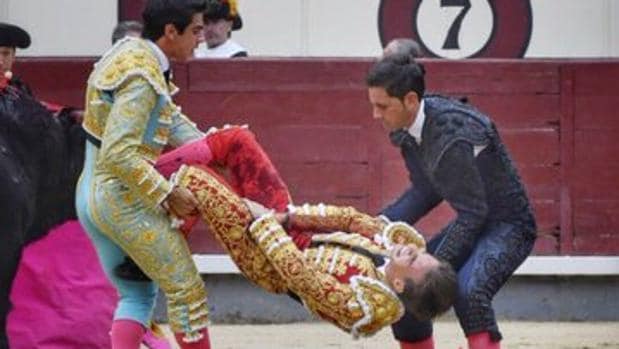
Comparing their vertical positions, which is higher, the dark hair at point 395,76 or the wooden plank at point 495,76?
the dark hair at point 395,76

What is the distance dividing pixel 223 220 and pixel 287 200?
0.34 m

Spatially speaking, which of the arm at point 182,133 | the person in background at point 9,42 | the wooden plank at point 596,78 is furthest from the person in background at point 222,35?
the arm at point 182,133

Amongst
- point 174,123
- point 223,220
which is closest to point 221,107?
point 174,123

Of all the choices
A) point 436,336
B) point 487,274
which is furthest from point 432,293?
point 436,336

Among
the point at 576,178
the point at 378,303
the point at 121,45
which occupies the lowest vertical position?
the point at 576,178

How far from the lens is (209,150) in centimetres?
637

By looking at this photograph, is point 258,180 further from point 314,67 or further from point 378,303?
point 314,67

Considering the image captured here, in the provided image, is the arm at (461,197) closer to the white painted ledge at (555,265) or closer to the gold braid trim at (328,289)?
the gold braid trim at (328,289)

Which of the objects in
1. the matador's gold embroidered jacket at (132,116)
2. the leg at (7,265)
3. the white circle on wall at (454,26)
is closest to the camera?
the matador's gold embroidered jacket at (132,116)

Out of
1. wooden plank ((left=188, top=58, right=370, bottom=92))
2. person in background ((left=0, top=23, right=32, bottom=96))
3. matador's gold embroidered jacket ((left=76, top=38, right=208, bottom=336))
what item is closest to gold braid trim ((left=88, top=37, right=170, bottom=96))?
matador's gold embroidered jacket ((left=76, top=38, right=208, bottom=336))

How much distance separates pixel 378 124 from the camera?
990cm

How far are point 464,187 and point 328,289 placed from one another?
50 centimetres

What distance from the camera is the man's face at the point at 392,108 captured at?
6297 millimetres

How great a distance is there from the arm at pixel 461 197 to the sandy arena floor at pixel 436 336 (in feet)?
7.58
